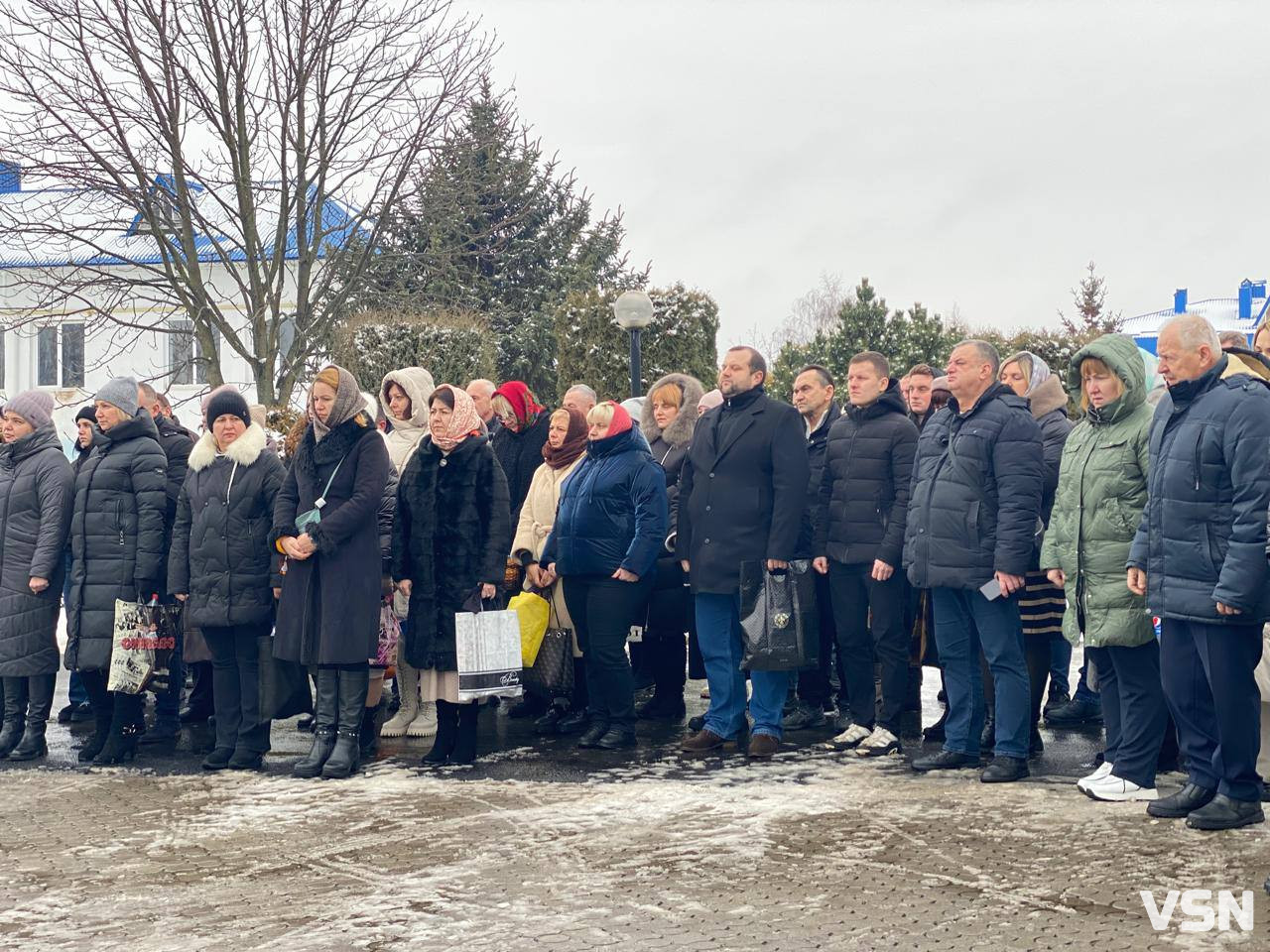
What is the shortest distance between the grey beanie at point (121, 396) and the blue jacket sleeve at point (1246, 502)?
600cm

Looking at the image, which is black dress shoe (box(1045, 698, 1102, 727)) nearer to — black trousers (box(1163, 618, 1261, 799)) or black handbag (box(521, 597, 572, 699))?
black trousers (box(1163, 618, 1261, 799))

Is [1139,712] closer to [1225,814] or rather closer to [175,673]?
[1225,814]

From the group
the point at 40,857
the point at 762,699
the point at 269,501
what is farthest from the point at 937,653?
the point at 40,857

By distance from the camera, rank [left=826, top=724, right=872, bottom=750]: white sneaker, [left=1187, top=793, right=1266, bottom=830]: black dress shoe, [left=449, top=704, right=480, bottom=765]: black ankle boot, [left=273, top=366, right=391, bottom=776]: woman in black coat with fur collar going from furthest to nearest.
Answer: [left=826, top=724, right=872, bottom=750]: white sneaker
[left=449, top=704, right=480, bottom=765]: black ankle boot
[left=273, top=366, right=391, bottom=776]: woman in black coat with fur collar
[left=1187, top=793, right=1266, bottom=830]: black dress shoe

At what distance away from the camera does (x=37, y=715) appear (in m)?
9.00

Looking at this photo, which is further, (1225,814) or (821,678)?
(821,678)

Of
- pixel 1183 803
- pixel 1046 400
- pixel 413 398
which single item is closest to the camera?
pixel 1183 803

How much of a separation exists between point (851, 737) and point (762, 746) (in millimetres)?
530

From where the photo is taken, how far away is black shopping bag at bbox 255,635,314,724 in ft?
27.9

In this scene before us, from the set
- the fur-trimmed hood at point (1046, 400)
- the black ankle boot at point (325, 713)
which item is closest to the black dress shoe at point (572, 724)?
the black ankle boot at point (325, 713)

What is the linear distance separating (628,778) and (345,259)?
16.6 meters

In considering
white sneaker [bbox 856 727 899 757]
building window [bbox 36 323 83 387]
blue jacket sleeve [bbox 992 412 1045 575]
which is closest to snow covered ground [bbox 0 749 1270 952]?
white sneaker [bbox 856 727 899 757]

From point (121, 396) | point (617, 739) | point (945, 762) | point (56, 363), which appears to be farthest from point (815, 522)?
point (56, 363)

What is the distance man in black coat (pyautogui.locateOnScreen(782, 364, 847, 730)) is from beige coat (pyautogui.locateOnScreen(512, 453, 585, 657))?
56.1 inches
